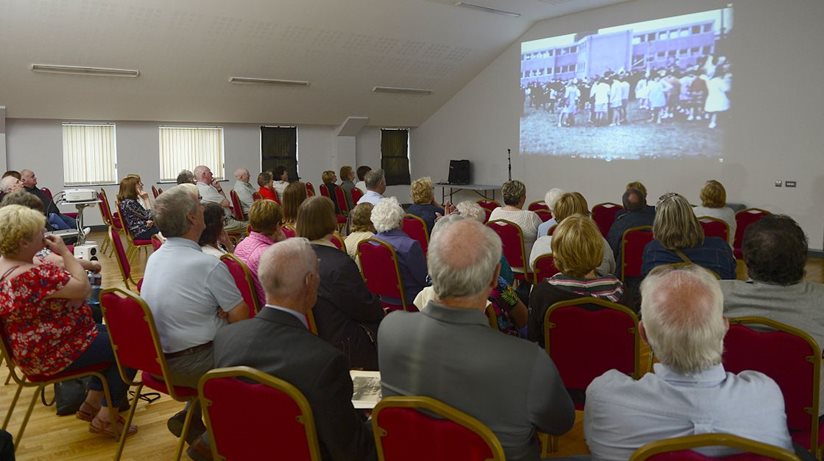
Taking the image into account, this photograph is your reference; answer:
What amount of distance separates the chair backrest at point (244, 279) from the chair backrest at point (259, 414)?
1.54 metres

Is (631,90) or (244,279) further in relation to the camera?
(631,90)

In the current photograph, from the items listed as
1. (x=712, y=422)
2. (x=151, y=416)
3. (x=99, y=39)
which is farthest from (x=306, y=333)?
(x=99, y=39)

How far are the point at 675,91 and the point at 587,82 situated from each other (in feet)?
6.17

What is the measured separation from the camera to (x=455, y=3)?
11.1m

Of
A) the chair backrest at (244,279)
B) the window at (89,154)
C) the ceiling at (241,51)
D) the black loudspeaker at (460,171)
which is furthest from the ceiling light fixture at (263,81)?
the chair backrest at (244,279)

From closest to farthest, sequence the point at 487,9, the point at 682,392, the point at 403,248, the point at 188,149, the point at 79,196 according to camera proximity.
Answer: the point at 682,392 < the point at 403,248 < the point at 79,196 < the point at 487,9 < the point at 188,149

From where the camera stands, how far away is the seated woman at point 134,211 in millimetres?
7508

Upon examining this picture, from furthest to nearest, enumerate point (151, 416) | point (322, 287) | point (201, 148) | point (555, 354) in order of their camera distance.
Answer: point (201, 148) → point (151, 416) → point (322, 287) → point (555, 354)

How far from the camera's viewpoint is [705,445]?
1283mm

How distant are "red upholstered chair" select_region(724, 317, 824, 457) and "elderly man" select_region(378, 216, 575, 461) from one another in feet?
3.43

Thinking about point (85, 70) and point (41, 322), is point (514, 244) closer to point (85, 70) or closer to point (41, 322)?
point (41, 322)

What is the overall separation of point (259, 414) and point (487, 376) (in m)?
0.68

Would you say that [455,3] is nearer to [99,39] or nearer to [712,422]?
[99,39]

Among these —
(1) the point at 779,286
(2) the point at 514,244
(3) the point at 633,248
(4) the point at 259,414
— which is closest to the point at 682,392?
(4) the point at 259,414
